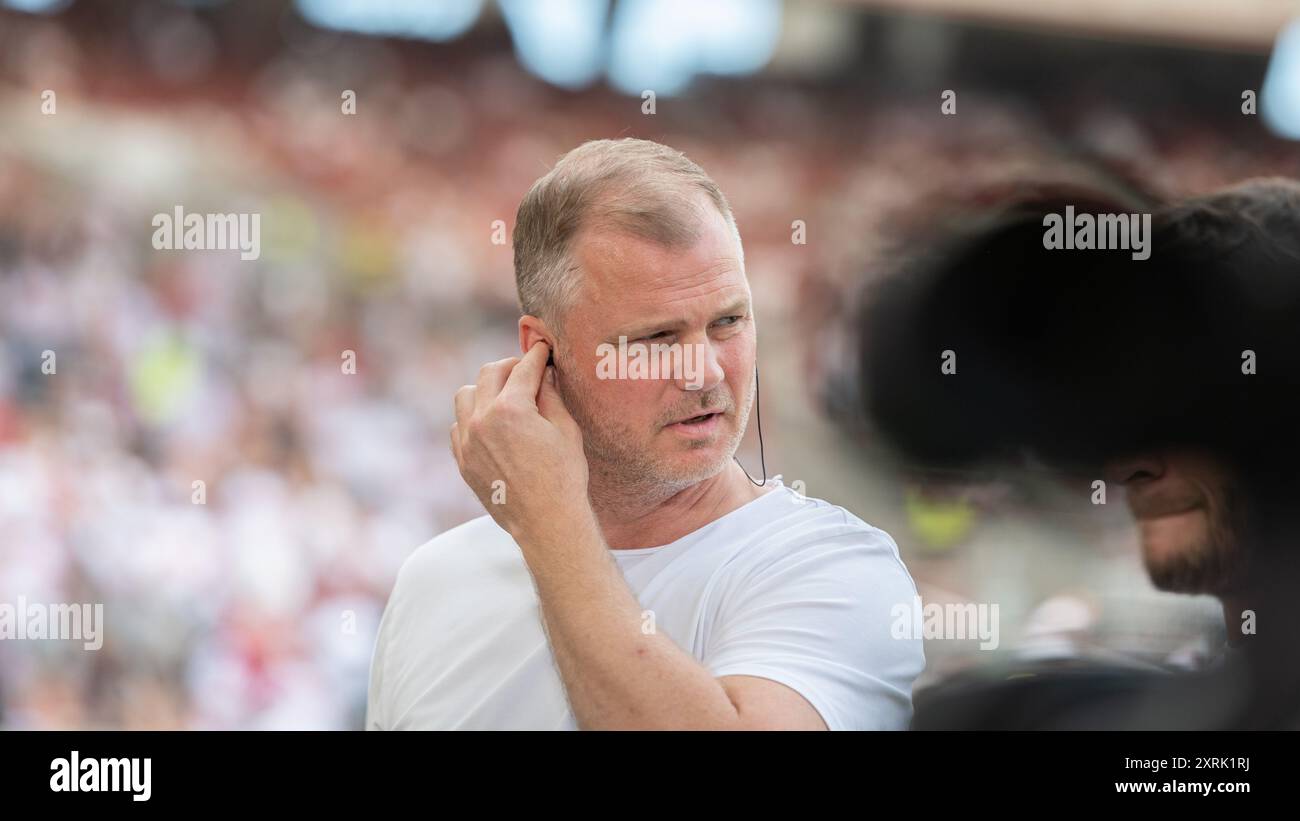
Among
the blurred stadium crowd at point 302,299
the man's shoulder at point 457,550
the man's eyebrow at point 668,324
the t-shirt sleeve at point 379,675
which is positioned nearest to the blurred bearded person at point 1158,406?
the blurred stadium crowd at point 302,299

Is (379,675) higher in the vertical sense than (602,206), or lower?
lower

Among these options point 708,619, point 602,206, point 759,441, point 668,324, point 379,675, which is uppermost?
point 602,206

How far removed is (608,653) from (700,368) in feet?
1.30

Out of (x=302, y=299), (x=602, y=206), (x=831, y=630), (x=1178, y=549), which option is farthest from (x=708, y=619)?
(x=302, y=299)

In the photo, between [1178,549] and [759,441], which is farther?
[759,441]

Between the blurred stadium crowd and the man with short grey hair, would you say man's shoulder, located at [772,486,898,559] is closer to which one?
the man with short grey hair

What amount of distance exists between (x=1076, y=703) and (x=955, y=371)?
55 centimetres

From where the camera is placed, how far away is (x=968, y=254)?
6.18 ft

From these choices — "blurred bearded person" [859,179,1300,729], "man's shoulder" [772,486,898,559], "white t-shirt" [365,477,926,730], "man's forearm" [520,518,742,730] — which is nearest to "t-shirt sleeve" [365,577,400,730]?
"white t-shirt" [365,477,926,730]

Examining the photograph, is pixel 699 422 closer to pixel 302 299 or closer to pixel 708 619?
pixel 708 619

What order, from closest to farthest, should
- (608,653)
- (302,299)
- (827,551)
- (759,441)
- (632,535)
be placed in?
(608,653) < (827,551) < (632,535) < (759,441) < (302,299)

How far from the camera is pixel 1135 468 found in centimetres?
179

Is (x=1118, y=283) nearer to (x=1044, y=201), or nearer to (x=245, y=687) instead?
(x=1044, y=201)

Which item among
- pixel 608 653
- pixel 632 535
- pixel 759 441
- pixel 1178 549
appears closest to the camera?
pixel 608 653
